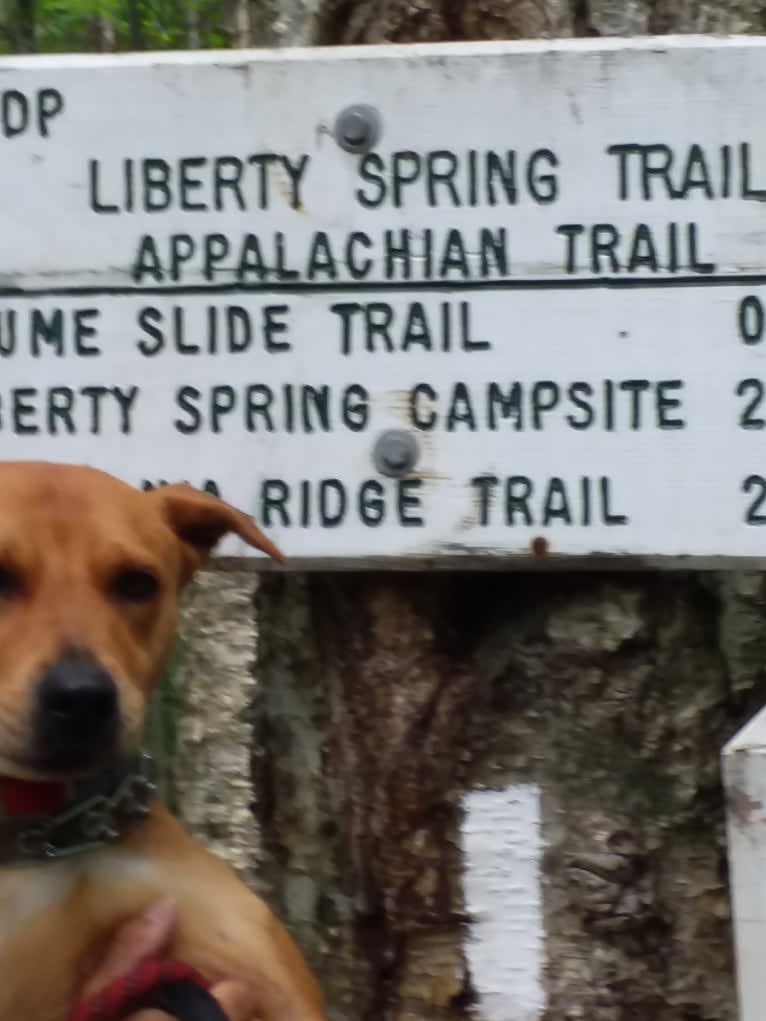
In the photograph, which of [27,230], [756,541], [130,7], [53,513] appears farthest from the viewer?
[130,7]

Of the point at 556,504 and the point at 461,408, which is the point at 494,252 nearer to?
the point at 461,408

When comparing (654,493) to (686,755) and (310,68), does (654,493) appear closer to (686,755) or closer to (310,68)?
(686,755)

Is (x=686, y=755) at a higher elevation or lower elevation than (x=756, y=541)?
lower

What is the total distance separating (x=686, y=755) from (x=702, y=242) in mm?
614

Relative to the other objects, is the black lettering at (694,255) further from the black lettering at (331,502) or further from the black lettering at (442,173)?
the black lettering at (331,502)

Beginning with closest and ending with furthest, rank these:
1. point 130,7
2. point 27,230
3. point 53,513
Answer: point 53,513 < point 27,230 < point 130,7

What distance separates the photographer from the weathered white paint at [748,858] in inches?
58.5

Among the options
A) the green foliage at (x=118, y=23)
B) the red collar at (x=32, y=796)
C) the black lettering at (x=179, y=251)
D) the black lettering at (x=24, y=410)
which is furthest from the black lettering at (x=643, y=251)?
the green foliage at (x=118, y=23)

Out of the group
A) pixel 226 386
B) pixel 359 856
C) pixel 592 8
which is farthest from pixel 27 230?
pixel 359 856

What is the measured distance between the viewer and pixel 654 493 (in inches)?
73.6

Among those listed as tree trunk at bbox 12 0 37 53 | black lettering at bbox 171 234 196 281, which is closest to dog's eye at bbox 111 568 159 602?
black lettering at bbox 171 234 196 281

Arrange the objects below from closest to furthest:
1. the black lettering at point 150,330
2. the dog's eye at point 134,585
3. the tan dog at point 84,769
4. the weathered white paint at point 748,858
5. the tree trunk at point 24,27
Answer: the weathered white paint at point 748,858
the tan dog at point 84,769
the dog's eye at point 134,585
the black lettering at point 150,330
the tree trunk at point 24,27

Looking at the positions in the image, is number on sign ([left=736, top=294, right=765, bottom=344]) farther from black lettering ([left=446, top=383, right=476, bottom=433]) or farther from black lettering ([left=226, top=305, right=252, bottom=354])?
black lettering ([left=226, top=305, right=252, bottom=354])

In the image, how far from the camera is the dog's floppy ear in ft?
5.85
